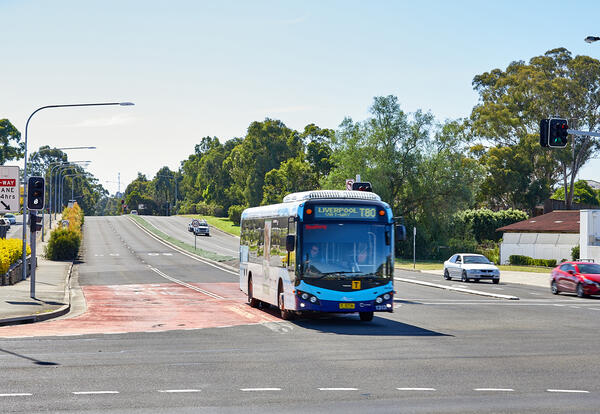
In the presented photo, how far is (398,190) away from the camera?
84.5m

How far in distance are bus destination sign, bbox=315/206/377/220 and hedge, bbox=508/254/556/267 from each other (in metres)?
46.0

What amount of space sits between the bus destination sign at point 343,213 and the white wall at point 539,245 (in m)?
44.8

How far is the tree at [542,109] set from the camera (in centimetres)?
8806

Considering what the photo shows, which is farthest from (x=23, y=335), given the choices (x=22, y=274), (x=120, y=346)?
(x=22, y=274)

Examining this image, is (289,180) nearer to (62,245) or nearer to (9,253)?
(62,245)

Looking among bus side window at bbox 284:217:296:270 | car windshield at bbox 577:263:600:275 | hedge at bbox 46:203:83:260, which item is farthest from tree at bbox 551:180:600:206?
bus side window at bbox 284:217:296:270

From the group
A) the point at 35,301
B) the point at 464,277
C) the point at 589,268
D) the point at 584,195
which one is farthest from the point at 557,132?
the point at 584,195

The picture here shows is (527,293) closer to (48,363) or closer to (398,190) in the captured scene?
(48,363)

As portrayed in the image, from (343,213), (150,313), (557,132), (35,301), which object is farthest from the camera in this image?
(557,132)

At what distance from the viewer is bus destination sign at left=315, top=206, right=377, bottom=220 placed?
20953 mm

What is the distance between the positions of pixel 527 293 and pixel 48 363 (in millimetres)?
26912

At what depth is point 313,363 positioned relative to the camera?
1402cm

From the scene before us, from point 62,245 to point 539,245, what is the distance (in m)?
38.3

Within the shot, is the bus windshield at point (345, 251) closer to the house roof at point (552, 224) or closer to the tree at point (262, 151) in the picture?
the house roof at point (552, 224)
